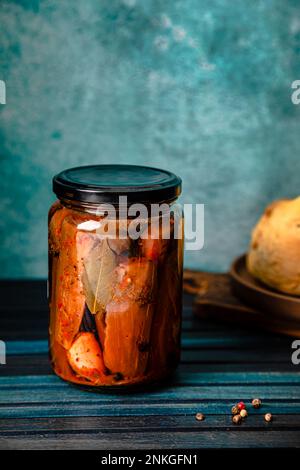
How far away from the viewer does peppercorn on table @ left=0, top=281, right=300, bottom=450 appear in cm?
96

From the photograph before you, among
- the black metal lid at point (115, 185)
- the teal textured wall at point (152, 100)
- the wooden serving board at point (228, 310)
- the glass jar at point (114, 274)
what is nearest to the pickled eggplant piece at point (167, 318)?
the glass jar at point (114, 274)

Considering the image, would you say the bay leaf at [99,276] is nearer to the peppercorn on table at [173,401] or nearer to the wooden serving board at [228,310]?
the peppercorn on table at [173,401]

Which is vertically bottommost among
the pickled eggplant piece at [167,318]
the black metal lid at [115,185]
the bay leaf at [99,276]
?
the pickled eggplant piece at [167,318]

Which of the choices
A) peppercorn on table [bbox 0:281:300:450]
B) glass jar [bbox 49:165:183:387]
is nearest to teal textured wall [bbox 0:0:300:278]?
peppercorn on table [bbox 0:281:300:450]

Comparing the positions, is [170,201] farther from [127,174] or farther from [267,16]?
[267,16]

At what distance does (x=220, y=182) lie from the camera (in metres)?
1.58

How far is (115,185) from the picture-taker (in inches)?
40.0

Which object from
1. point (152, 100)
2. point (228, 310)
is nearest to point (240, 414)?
point (228, 310)

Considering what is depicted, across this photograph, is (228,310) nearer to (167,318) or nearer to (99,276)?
(167,318)

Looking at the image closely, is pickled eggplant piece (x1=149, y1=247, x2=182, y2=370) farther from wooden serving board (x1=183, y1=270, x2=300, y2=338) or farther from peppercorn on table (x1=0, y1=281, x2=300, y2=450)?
wooden serving board (x1=183, y1=270, x2=300, y2=338)

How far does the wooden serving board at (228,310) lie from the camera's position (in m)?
1.31

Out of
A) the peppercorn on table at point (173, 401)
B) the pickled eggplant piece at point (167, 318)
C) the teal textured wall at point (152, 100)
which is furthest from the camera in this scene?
the teal textured wall at point (152, 100)

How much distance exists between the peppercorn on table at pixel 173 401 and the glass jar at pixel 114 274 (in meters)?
0.04
